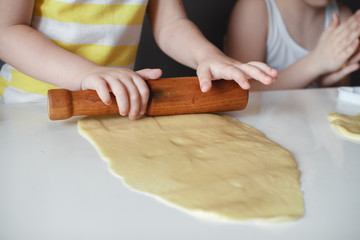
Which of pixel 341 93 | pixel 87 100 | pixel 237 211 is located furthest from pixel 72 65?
pixel 341 93

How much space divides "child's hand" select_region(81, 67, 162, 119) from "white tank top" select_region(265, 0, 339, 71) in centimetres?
99

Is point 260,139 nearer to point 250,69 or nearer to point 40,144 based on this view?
point 250,69

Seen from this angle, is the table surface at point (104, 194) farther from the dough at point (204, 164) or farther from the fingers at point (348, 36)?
the fingers at point (348, 36)

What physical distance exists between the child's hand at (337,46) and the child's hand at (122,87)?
2.82 feet

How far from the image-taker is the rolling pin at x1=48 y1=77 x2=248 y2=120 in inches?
25.8

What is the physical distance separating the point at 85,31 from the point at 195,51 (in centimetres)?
30

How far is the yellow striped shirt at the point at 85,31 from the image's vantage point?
925 millimetres

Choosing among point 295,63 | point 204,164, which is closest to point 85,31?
point 204,164

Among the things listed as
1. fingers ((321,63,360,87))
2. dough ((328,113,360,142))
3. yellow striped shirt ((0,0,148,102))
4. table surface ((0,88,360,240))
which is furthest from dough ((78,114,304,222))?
fingers ((321,63,360,87))

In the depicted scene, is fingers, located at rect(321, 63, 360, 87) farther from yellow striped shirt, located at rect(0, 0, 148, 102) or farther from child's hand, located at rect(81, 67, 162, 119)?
child's hand, located at rect(81, 67, 162, 119)

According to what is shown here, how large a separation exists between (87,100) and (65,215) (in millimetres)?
286

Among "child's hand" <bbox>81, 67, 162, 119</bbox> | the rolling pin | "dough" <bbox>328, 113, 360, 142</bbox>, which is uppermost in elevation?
"child's hand" <bbox>81, 67, 162, 119</bbox>

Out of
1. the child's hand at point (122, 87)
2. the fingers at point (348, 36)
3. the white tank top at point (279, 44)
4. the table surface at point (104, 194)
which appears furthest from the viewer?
the white tank top at point (279, 44)

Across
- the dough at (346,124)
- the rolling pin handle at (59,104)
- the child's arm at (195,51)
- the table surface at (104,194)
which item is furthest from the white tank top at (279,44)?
the rolling pin handle at (59,104)
